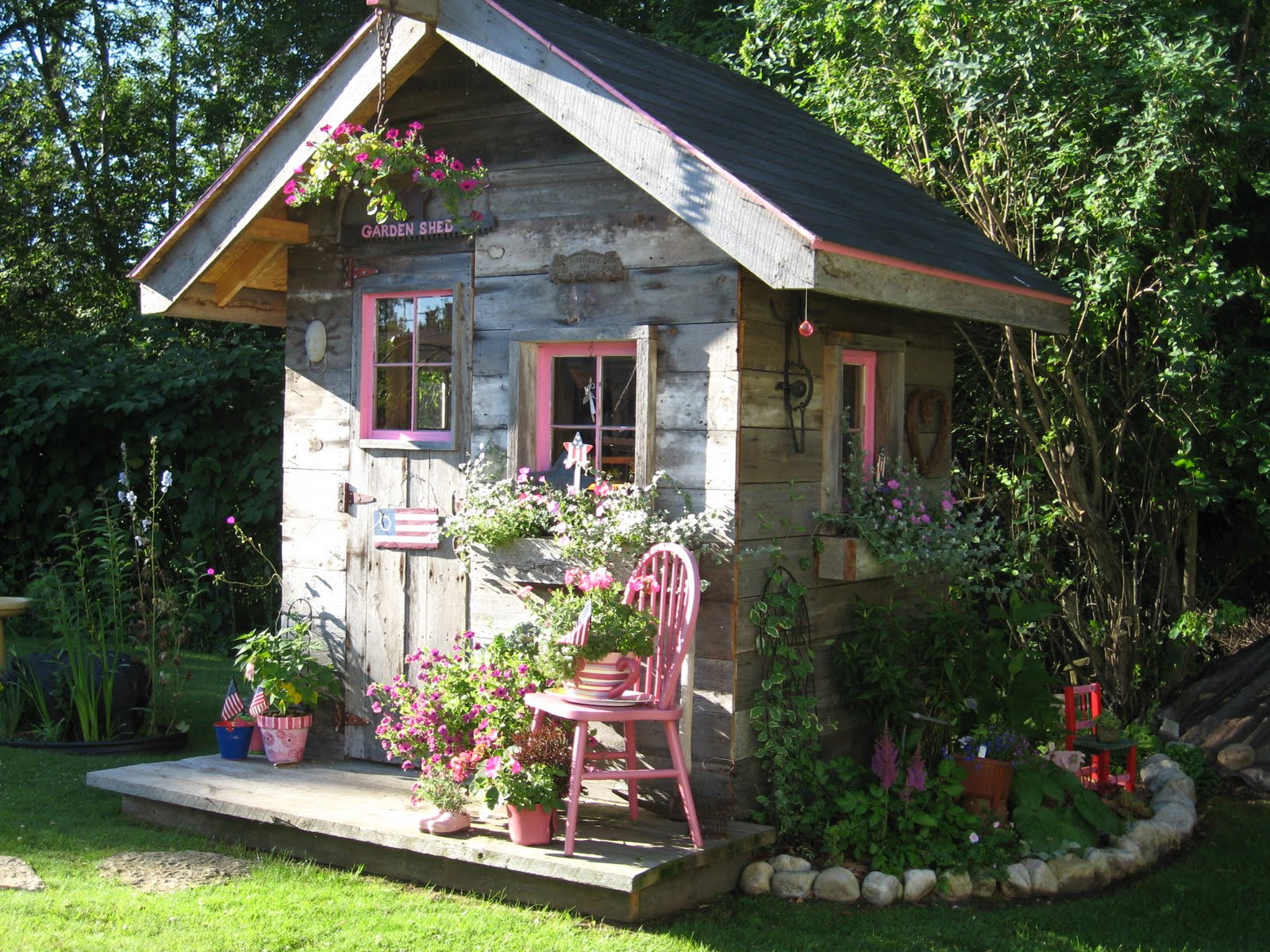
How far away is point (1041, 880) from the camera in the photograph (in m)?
5.47

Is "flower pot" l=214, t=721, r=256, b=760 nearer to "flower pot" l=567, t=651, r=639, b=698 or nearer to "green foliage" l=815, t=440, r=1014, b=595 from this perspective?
"flower pot" l=567, t=651, r=639, b=698

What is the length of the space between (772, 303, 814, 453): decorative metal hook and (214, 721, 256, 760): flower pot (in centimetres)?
312

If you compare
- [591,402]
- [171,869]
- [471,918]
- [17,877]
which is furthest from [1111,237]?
[17,877]

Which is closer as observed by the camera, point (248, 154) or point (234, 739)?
point (248, 154)

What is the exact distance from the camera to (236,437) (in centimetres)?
1072

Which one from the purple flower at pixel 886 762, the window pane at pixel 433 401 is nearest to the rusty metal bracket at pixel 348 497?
the window pane at pixel 433 401

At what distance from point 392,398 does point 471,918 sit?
8.90 feet

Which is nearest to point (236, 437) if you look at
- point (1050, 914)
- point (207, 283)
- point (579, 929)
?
point (207, 283)

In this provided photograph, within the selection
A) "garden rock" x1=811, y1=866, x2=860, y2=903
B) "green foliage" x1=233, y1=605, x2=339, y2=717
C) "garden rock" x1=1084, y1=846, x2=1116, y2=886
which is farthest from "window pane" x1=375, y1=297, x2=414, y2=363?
"garden rock" x1=1084, y1=846, x2=1116, y2=886

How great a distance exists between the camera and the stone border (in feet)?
17.2

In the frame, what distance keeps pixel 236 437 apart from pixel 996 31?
6571 millimetres

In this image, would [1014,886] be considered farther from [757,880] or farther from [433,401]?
[433,401]

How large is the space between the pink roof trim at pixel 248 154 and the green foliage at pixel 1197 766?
5.68 m

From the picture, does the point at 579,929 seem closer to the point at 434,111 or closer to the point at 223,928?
the point at 223,928
